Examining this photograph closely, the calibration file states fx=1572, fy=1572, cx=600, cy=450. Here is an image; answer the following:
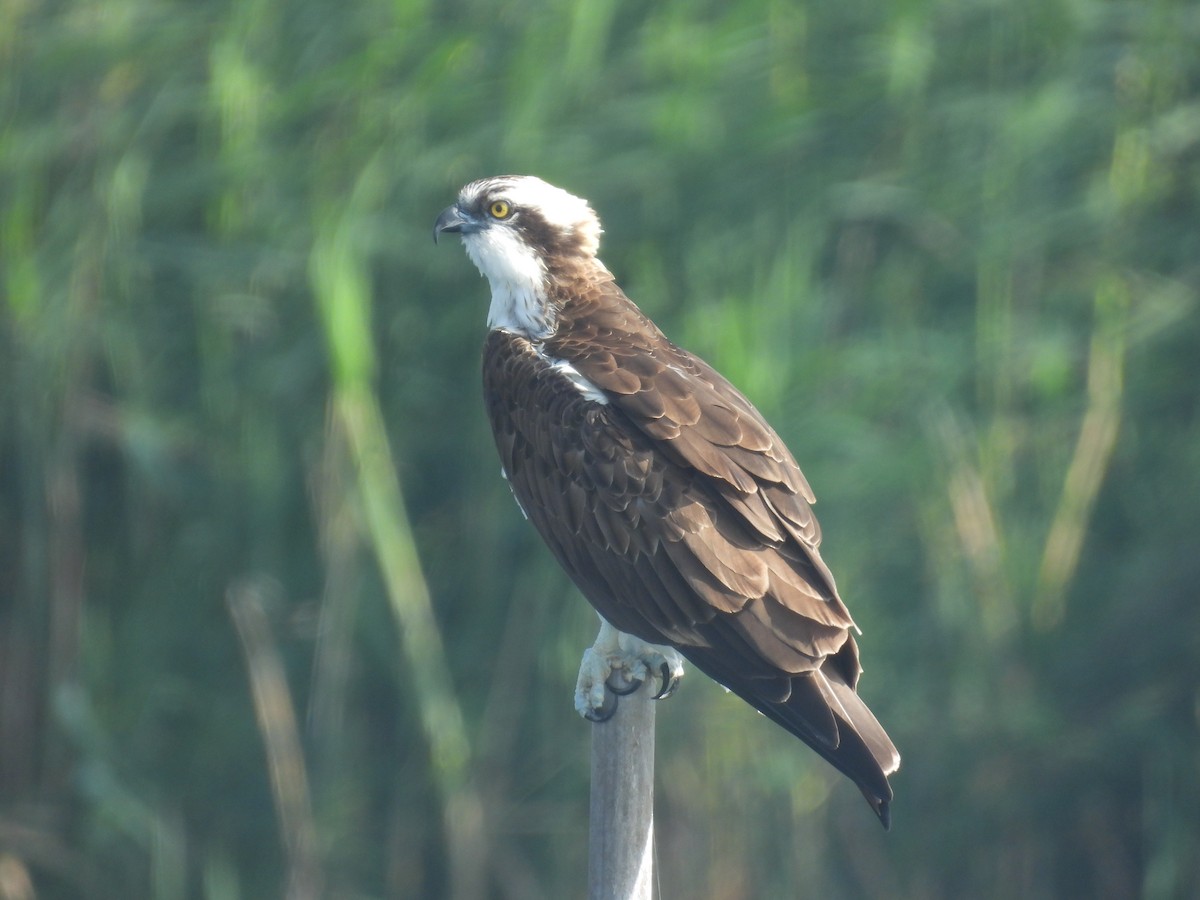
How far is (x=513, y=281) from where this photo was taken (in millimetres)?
3939

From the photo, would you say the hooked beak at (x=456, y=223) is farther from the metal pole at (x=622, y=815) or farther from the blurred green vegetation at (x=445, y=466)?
the metal pole at (x=622, y=815)

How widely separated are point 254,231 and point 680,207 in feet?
4.18

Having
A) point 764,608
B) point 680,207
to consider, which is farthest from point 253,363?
point 764,608

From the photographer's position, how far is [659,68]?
476 centimetres

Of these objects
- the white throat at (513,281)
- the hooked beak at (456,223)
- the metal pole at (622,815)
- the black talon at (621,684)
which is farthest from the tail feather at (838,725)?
the hooked beak at (456,223)

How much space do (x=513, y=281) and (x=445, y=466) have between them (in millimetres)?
1029

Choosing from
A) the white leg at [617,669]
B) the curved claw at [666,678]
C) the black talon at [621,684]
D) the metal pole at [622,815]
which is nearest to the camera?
the metal pole at [622,815]

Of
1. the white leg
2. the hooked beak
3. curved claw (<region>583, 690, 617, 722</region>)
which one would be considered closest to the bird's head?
the hooked beak

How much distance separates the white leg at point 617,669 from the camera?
3205 millimetres

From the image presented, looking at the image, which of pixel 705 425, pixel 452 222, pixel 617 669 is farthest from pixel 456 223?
pixel 617 669

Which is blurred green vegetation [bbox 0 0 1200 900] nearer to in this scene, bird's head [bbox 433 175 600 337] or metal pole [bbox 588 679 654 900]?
bird's head [bbox 433 175 600 337]

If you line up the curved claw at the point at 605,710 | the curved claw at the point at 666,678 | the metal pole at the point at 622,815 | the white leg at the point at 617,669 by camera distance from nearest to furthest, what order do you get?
the metal pole at the point at 622,815 < the curved claw at the point at 605,710 < the white leg at the point at 617,669 < the curved claw at the point at 666,678

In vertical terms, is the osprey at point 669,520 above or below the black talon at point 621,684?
above

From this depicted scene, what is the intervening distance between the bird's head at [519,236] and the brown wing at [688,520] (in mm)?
249
